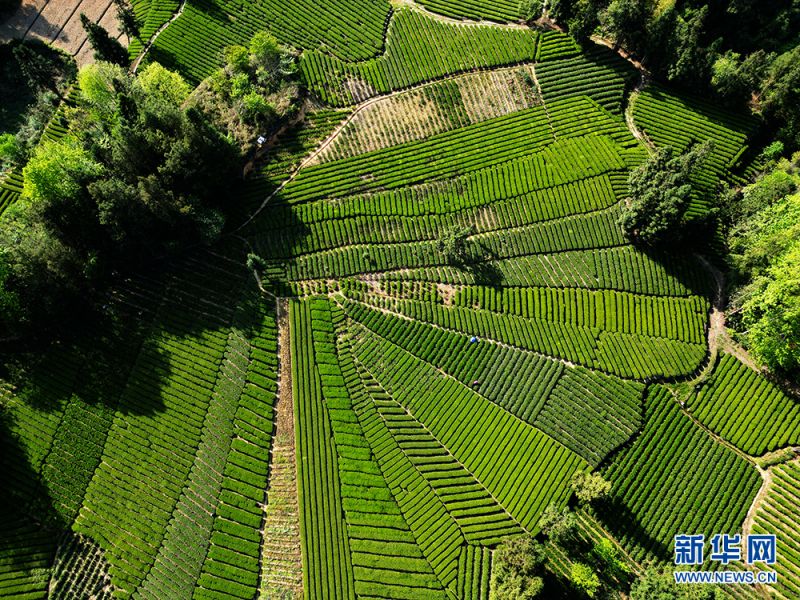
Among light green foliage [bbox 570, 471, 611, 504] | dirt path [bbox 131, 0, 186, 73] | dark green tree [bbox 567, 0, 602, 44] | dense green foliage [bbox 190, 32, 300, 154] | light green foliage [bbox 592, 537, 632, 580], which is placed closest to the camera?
light green foliage [bbox 570, 471, 611, 504]

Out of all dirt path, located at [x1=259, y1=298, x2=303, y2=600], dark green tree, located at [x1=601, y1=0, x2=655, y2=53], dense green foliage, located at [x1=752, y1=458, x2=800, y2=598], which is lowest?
dirt path, located at [x1=259, y1=298, x2=303, y2=600]

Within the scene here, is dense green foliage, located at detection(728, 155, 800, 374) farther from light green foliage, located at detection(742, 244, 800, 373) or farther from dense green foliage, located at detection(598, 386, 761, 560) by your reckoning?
dense green foliage, located at detection(598, 386, 761, 560)

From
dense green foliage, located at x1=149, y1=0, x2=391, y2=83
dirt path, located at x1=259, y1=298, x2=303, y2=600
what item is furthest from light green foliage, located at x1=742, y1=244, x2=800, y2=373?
dense green foliage, located at x1=149, y1=0, x2=391, y2=83

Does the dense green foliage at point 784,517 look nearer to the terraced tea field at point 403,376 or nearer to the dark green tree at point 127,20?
the terraced tea field at point 403,376

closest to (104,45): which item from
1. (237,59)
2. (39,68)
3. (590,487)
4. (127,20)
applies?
(127,20)

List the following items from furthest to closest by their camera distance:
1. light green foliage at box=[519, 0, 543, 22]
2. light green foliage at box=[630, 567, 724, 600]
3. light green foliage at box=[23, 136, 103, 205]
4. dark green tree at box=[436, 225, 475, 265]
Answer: light green foliage at box=[519, 0, 543, 22]
dark green tree at box=[436, 225, 475, 265]
light green foliage at box=[23, 136, 103, 205]
light green foliage at box=[630, 567, 724, 600]

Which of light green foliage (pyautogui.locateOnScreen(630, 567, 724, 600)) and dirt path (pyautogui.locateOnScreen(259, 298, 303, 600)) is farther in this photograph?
dirt path (pyautogui.locateOnScreen(259, 298, 303, 600))

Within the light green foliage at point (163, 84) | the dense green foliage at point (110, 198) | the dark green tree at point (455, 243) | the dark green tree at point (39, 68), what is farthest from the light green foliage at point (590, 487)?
the dark green tree at point (39, 68)

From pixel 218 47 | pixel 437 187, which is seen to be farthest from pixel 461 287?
pixel 218 47
